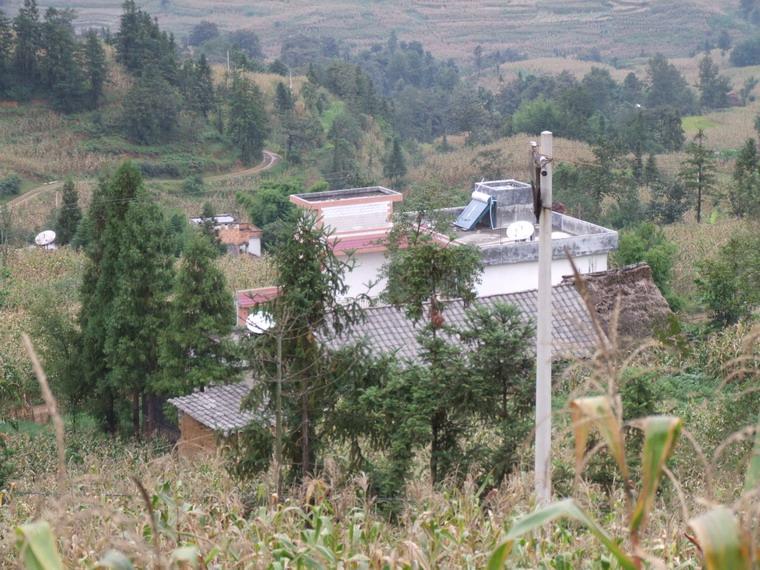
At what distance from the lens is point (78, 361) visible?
11156 mm

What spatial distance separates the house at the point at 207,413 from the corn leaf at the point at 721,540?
7.47m

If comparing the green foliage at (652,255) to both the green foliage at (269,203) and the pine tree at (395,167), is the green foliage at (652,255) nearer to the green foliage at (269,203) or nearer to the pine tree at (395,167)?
the green foliage at (269,203)

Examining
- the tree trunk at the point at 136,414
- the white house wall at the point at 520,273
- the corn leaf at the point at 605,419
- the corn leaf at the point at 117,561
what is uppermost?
the corn leaf at the point at 605,419

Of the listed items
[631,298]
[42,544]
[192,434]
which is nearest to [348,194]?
[631,298]

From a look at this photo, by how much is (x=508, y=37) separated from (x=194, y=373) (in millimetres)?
62614

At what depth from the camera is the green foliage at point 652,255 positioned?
49.5 ft

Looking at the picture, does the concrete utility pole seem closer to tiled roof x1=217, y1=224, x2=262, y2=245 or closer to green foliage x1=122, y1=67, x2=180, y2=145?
tiled roof x1=217, y1=224, x2=262, y2=245

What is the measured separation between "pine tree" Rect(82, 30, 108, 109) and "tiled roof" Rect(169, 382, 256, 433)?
900 inches

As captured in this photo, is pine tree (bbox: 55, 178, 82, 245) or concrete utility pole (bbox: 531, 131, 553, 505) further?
pine tree (bbox: 55, 178, 82, 245)

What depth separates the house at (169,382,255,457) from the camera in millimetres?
8945

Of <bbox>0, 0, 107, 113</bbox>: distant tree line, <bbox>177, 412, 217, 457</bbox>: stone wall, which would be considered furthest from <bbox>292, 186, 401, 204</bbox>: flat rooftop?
<bbox>0, 0, 107, 113</bbox>: distant tree line

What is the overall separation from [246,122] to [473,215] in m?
16.2

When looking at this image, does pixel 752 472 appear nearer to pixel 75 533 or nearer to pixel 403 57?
pixel 75 533

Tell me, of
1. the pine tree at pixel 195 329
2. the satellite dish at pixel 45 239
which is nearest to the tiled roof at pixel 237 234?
the satellite dish at pixel 45 239
